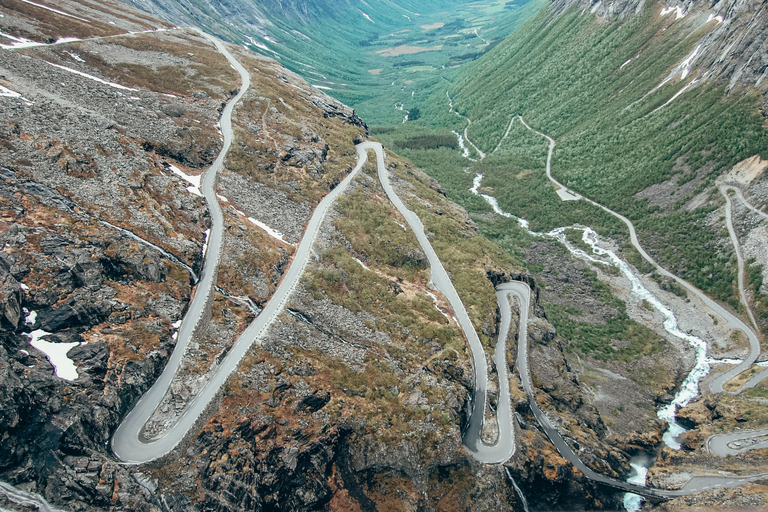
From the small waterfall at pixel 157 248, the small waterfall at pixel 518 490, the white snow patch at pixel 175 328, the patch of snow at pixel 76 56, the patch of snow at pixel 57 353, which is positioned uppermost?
the patch of snow at pixel 76 56

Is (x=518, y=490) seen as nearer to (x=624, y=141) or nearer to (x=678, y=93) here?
(x=624, y=141)

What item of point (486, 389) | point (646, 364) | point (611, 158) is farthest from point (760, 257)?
point (486, 389)

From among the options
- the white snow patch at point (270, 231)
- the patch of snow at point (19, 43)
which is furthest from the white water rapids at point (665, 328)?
the patch of snow at point (19, 43)

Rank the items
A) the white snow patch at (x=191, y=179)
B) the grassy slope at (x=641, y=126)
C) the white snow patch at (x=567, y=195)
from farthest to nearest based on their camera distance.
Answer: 1. the white snow patch at (x=567, y=195)
2. the grassy slope at (x=641, y=126)
3. the white snow patch at (x=191, y=179)

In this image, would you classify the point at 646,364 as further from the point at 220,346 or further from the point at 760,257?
the point at 220,346

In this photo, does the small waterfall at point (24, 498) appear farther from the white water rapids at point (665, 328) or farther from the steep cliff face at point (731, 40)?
the steep cliff face at point (731, 40)
